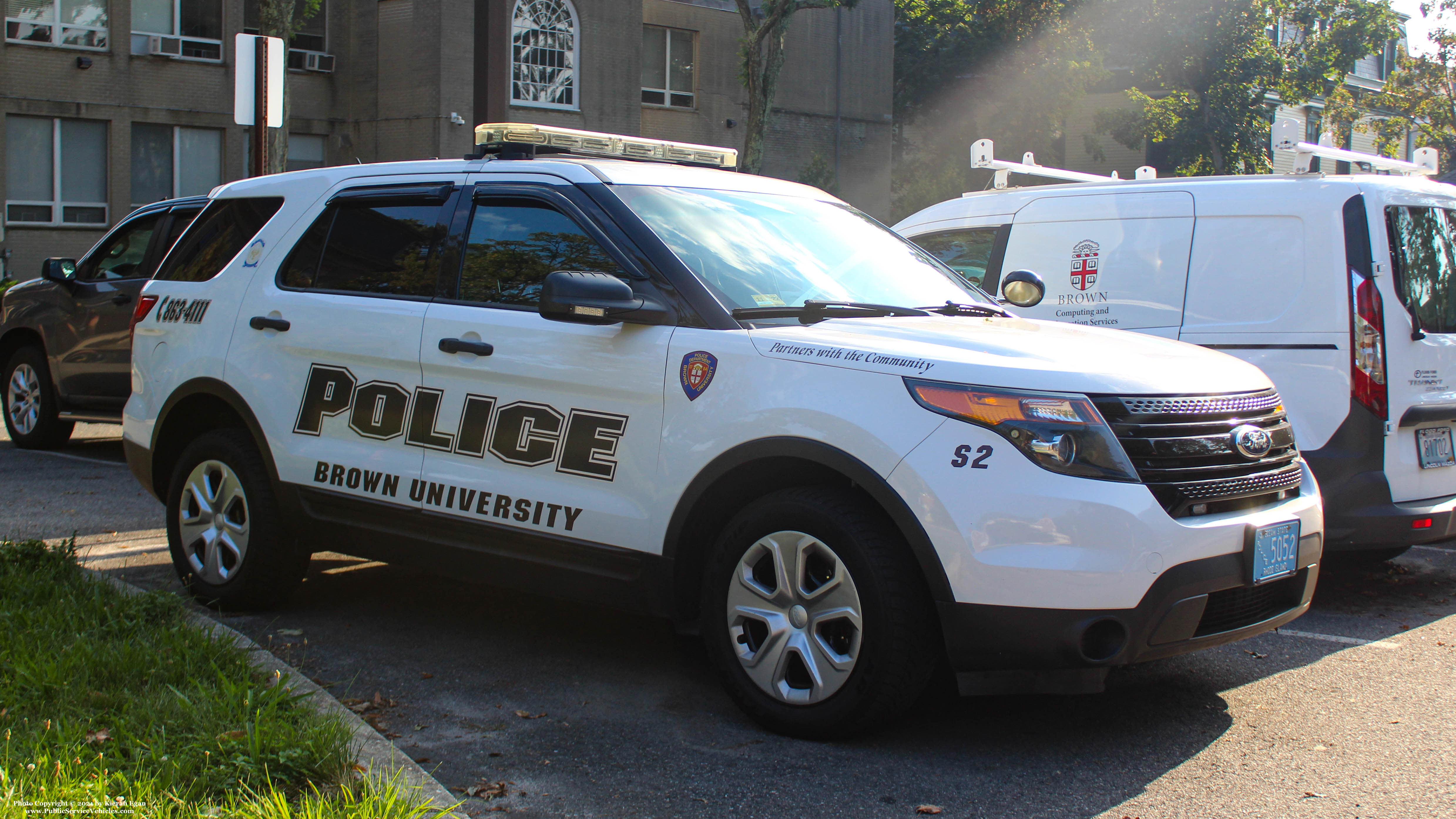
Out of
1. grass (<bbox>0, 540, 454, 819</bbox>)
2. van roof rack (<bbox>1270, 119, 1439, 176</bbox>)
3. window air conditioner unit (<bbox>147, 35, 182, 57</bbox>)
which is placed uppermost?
window air conditioner unit (<bbox>147, 35, 182, 57</bbox>)

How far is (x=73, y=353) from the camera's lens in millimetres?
10375

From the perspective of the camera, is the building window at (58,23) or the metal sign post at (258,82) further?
the building window at (58,23)

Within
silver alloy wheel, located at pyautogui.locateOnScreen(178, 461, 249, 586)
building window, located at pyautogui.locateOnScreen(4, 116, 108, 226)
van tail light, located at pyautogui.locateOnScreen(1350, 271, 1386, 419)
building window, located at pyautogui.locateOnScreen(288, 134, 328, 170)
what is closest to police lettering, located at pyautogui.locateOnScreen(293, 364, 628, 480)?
silver alloy wheel, located at pyautogui.locateOnScreen(178, 461, 249, 586)

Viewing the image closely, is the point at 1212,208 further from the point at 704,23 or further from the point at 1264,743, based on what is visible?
the point at 704,23

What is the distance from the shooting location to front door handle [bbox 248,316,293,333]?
537 centimetres

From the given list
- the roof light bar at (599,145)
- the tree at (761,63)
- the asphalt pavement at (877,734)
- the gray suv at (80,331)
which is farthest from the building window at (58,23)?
the roof light bar at (599,145)

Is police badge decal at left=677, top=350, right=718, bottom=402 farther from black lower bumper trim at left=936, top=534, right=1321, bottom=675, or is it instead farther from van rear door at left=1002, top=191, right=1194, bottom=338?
van rear door at left=1002, top=191, right=1194, bottom=338

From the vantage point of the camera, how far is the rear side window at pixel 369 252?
16.8ft

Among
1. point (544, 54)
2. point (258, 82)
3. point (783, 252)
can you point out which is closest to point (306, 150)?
point (544, 54)

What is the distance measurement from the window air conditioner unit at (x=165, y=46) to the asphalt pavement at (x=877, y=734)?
22.6 metres

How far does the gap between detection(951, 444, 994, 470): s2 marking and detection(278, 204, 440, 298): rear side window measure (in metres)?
2.31

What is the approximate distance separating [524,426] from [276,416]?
1.40 metres

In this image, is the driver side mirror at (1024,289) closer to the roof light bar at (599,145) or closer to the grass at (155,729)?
the roof light bar at (599,145)

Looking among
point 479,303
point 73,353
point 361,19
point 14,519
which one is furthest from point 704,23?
point 479,303
